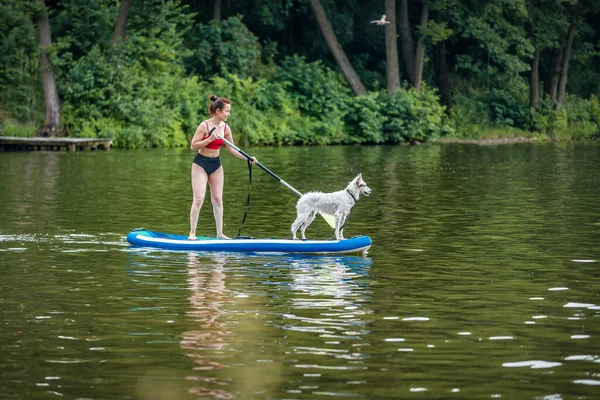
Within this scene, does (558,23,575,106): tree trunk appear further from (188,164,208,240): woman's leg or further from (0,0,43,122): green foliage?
(188,164,208,240): woman's leg

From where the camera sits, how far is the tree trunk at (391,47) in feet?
178

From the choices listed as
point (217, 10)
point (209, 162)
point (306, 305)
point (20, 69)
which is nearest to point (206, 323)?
point (306, 305)

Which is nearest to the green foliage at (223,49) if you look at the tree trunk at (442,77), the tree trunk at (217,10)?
the tree trunk at (217,10)

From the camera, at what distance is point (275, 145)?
51.2 m

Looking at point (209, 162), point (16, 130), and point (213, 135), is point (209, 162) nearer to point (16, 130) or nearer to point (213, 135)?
point (213, 135)

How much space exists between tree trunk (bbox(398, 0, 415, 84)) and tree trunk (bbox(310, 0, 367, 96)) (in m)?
3.01

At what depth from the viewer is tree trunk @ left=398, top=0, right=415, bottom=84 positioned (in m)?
57.2

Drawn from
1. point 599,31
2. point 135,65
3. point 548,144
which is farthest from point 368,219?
point 599,31

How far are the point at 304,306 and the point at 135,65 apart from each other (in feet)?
122

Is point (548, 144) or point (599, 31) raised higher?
point (599, 31)

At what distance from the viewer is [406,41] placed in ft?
188

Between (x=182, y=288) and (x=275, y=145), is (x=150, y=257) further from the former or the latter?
(x=275, y=145)

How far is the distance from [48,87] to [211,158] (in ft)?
100

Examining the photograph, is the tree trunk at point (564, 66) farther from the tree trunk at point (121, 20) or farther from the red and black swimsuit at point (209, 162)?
the red and black swimsuit at point (209, 162)
